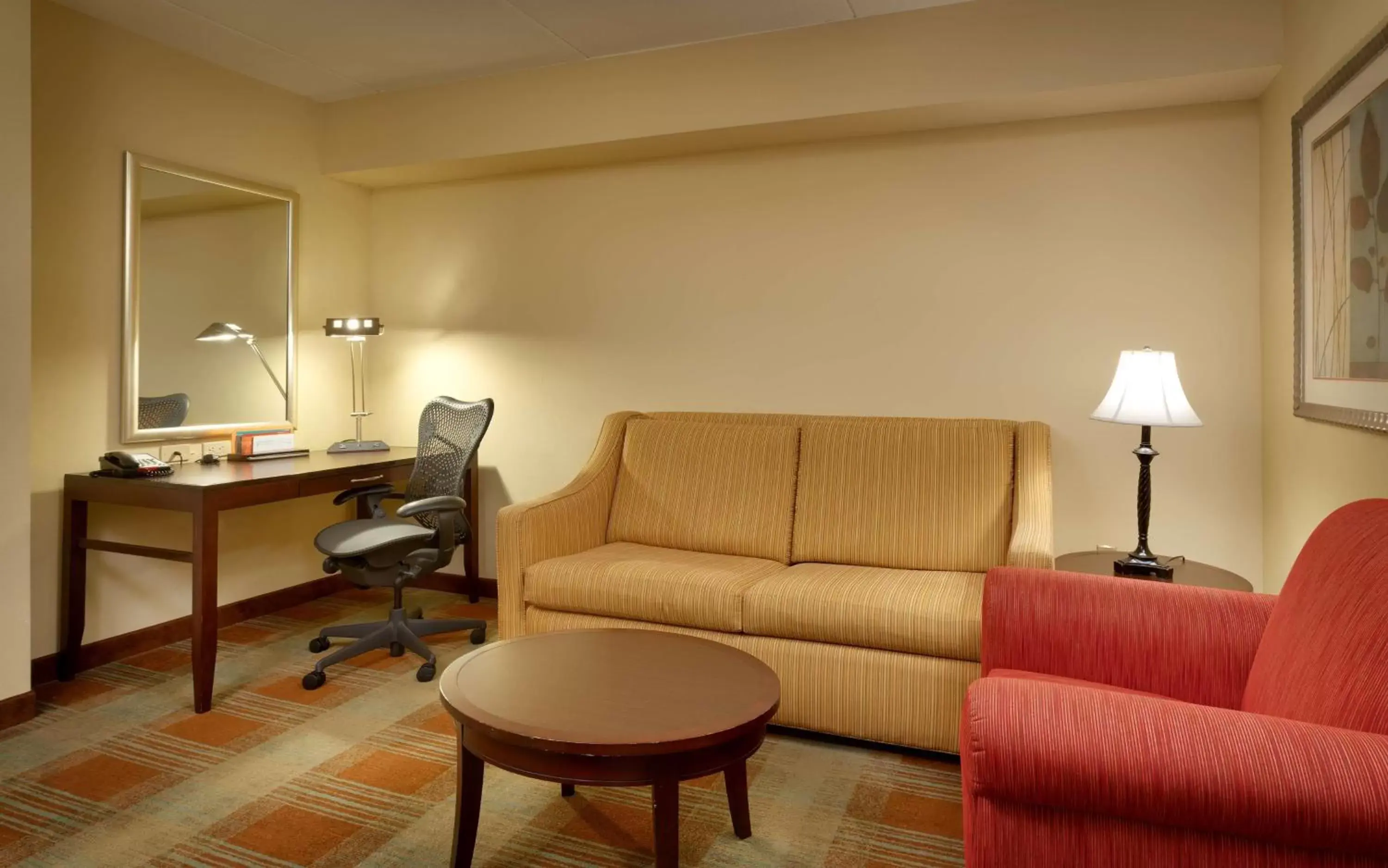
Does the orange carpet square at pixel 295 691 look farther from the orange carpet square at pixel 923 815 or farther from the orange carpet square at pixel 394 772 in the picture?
the orange carpet square at pixel 923 815

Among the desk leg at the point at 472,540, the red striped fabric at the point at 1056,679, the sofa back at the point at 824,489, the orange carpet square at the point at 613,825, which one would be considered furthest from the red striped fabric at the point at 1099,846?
the desk leg at the point at 472,540

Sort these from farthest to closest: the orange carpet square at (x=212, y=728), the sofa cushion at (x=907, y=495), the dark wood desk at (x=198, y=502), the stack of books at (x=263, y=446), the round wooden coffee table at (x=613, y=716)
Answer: the stack of books at (x=263, y=446) → the sofa cushion at (x=907, y=495) → the dark wood desk at (x=198, y=502) → the orange carpet square at (x=212, y=728) → the round wooden coffee table at (x=613, y=716)

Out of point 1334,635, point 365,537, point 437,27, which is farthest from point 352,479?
point 1334,635

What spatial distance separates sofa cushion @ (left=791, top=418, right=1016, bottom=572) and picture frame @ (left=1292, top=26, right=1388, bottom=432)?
0.92 m

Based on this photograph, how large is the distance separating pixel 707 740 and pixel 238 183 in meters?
3.45

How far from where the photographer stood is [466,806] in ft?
6.07

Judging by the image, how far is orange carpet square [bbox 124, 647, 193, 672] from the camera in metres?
3.31

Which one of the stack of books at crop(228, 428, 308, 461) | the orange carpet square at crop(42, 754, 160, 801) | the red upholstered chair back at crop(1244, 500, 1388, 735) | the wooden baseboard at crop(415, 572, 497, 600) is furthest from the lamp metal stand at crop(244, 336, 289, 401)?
the red upholstered chair back at crop(1244, 500, 1388, 735)

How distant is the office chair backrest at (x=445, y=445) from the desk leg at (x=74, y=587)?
1.16 metres

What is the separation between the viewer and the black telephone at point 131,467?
3.10 meters

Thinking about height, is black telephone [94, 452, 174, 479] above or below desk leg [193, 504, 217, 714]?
above

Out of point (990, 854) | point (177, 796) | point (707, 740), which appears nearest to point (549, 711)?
point (707, 740)

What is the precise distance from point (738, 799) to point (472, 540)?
2535mm

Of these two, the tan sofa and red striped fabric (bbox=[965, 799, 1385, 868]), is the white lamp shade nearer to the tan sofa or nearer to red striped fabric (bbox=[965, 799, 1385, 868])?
the tan sofa
